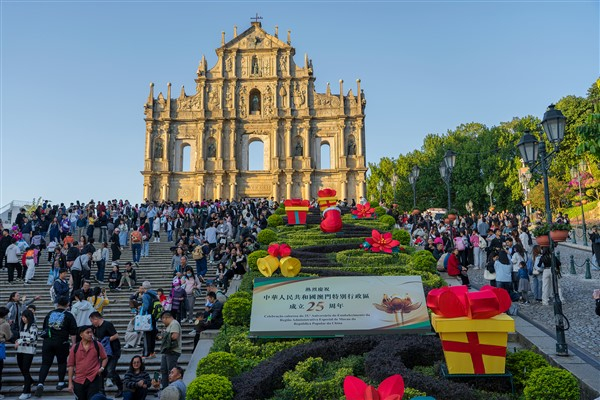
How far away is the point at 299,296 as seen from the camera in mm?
9898

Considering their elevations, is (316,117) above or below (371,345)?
above

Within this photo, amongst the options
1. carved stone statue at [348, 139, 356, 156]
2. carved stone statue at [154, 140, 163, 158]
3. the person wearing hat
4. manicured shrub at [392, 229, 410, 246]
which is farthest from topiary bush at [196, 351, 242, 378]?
carved stone statue at [154, 140, 163, 158]

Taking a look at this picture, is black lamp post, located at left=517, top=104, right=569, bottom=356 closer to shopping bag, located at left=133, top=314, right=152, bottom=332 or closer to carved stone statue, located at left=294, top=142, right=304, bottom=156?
shopping bag, located at left=133, top=314, right=152, bottom=332

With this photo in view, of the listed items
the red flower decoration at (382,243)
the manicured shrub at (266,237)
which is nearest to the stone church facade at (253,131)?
the manicured shrub at (266,237)

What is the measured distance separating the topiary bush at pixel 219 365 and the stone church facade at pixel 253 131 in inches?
1449

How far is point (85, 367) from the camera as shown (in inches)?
313

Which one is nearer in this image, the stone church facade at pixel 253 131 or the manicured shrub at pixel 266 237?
the manicured shrub at pixel 266 237

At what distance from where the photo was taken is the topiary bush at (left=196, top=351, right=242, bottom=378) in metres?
7.82

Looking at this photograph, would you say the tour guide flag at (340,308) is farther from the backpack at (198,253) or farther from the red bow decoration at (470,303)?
the backpack at (198,253)

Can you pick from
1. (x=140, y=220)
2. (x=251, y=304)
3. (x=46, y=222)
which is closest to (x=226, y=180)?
(x=140, y=220)

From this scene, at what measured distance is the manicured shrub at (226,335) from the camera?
31.0 ft

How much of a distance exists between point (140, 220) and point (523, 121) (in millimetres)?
42447

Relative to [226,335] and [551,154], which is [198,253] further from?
[551,154]

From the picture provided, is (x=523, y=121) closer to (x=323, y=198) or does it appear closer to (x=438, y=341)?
(x=323, y=198)
